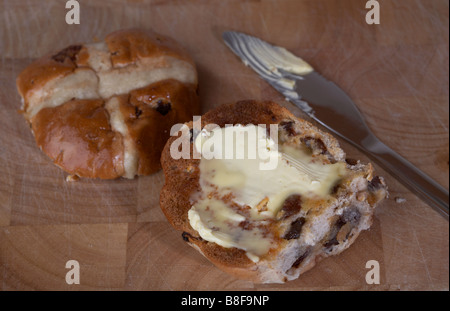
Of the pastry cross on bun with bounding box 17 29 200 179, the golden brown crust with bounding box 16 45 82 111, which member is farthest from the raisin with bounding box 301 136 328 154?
the golden brown crust with bounding box 16 45 82 111

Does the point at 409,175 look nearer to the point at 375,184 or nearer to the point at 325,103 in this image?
the point at 375,184

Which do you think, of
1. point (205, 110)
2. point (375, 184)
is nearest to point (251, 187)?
point (375, 184)

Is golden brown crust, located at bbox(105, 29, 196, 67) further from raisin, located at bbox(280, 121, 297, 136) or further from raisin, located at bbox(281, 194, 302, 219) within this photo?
raisin, located at bbox(281, 194, 302, 219)

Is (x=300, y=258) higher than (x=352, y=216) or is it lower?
lower

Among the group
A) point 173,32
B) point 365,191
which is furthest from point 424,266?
point 173,32

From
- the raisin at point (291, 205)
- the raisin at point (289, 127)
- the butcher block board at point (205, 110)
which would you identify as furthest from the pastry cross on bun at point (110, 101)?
the raisin at point (291, 205)

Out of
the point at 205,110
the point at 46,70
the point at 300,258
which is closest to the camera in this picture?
the point at 300,258

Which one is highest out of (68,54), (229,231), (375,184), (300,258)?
(68,54)

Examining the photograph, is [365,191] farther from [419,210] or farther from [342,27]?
[342,27]

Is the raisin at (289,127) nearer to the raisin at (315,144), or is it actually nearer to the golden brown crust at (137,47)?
the raisin at (315,144)
